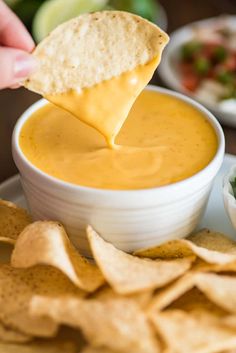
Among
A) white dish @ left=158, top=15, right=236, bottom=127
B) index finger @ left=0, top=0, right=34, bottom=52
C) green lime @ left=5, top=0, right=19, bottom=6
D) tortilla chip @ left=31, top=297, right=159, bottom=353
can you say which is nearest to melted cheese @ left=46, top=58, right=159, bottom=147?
index finger @ left=0, top=0, right=34, bottom=52

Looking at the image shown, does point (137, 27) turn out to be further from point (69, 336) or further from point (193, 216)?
point (69, 336)

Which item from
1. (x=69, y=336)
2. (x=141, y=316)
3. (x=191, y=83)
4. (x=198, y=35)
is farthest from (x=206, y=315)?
(x=198, y=35)

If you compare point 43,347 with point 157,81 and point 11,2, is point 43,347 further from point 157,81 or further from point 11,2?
point 11,2

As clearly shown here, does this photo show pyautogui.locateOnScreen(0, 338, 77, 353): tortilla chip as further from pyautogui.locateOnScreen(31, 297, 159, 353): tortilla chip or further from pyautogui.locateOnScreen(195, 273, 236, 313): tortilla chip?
pyautogui.locateOnScreen(195, 273, 236, 313): tortilla chip

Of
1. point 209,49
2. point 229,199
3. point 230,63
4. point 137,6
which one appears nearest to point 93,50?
point 229,199

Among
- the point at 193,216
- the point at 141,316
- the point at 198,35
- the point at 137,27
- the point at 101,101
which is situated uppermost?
the point at 137,27

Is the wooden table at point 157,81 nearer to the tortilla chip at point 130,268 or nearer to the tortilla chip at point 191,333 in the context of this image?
the tortilla chip at point 130,268
